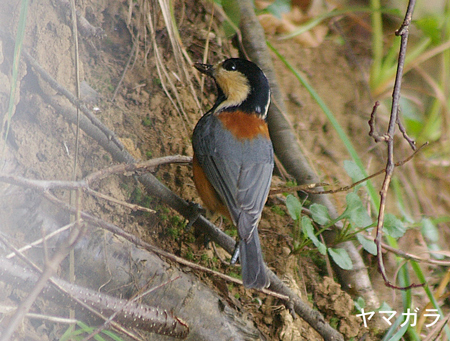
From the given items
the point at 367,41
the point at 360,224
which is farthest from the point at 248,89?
the point at 367,41

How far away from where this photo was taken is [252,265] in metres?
2.59

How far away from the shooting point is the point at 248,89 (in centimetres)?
341

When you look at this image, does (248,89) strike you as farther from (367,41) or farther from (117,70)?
(367,41)

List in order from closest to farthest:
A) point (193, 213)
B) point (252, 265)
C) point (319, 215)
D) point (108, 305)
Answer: point (108, 305) < point (252, 265) < point (193, 213) < point (319, 215)

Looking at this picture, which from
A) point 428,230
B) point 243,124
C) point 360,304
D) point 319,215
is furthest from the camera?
point 428,230

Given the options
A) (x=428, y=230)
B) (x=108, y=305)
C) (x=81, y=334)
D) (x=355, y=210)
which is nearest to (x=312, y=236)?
(x=355, y=210)

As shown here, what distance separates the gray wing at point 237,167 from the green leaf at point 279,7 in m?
1.95

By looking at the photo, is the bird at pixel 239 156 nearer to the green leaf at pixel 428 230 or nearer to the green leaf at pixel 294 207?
the green leaf at pixel 294 207

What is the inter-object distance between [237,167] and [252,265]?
2.34ft

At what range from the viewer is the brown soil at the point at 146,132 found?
8.39 ft

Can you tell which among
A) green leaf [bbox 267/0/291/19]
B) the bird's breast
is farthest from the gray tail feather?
green leaf [bbox 267/0/291/19]

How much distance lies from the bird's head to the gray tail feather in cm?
103

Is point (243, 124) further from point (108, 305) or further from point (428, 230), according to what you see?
point (428, 230)

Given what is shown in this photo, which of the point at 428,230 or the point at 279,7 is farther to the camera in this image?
the point at 279,7
